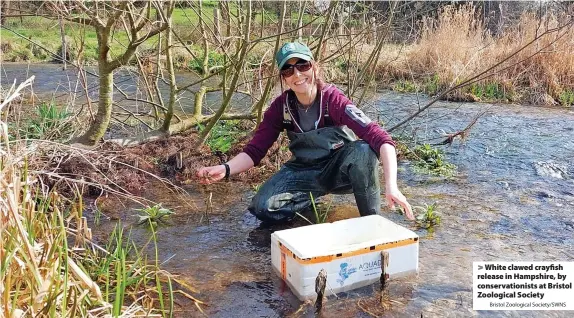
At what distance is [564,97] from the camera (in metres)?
8.09

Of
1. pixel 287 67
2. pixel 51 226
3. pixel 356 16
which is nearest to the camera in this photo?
pixel 51 226

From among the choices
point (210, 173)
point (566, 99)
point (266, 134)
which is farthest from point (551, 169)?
point (566, 99)

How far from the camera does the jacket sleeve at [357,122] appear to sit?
3.02m

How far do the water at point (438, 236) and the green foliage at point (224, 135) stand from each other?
2.31 ft

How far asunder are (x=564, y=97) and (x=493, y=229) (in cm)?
571

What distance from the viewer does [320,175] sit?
343cm

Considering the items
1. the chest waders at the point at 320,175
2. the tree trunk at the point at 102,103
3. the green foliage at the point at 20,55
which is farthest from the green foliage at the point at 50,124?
the green foliage at the point at 20,55

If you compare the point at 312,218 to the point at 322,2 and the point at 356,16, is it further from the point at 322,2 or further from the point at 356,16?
the point at 356,16

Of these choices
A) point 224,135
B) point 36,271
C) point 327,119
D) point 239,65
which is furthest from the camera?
point 224,135

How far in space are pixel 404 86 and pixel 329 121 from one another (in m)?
6.32

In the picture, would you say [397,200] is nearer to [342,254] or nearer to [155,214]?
[342,254]

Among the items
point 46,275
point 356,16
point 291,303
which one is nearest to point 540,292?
point 291,303

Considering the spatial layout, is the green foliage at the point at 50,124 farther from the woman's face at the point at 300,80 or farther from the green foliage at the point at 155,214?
the woman's face at the point at 300,80

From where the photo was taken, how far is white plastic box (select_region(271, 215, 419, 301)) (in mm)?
2400
